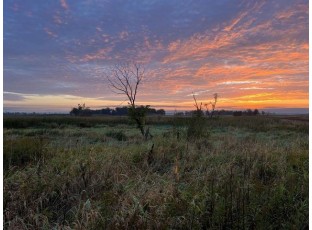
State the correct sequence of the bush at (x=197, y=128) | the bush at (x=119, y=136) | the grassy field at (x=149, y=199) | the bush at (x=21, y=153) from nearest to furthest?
the grassy field at (x=149, y=199) → the bush at (x=21, y=153) → the bush at (x=197, y=128) → the bush at (x=119, y=136)

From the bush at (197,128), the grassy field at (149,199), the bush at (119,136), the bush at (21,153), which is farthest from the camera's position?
the bush at (119,136)

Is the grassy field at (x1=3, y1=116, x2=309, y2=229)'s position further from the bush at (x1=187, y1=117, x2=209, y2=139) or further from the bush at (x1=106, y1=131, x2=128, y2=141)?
the bush at (x1=106, y1=131, x2=128, y2=141)

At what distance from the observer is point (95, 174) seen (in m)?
4.84

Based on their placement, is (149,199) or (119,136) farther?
(119,136)

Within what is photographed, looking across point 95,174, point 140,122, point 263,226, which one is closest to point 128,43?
point 95,174

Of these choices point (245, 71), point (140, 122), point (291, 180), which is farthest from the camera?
point (140, 122)

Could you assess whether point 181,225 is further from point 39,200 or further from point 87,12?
point 87,12

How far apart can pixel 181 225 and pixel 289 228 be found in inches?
41.9

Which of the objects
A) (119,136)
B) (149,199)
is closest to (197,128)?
(119,136)

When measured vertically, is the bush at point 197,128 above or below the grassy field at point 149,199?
above

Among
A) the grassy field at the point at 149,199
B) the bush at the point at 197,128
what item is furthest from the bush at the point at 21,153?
the bush at the point at 197,128

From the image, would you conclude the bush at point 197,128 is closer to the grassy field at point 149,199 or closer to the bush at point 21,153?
the grassy field at point 149,199

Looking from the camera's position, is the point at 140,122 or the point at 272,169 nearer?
the point at 272,169

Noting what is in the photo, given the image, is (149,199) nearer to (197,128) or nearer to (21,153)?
(21,153)
